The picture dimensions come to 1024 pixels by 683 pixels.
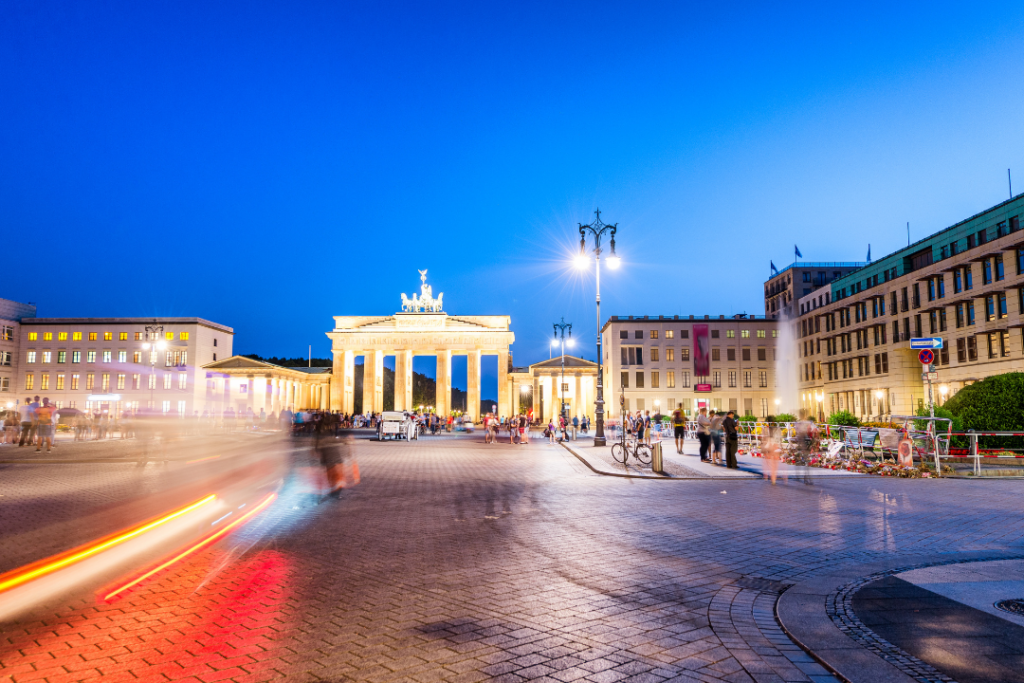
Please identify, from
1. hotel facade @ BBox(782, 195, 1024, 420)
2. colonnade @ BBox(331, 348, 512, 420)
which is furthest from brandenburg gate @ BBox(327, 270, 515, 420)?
hotel facade @ BBox(782, 195, 1024, 420)

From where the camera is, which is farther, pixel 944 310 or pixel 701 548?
pixel 944 310

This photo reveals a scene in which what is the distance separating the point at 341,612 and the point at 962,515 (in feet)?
32.9

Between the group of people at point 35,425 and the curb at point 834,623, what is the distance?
1121 inches

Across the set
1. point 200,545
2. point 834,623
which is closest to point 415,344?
point 200,545

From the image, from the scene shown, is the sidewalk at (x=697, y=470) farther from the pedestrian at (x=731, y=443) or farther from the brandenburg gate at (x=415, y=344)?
the brandenburg gate at (x=415, y=344)

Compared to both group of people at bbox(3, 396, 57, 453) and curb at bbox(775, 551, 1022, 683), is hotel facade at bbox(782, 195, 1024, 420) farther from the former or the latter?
group of people at bbox(3, 396, 57, 453)

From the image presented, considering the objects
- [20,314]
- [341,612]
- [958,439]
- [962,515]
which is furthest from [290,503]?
[20,314]

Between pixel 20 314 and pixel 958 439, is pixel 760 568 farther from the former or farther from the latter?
pixel 20 314

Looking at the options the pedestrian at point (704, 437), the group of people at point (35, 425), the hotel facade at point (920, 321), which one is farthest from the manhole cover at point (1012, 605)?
the hotel facade at point (920, 321)

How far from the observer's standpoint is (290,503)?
12.2 metres

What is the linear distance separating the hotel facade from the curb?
1309 inches

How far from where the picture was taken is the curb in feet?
13.4

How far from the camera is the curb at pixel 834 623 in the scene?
160 inches

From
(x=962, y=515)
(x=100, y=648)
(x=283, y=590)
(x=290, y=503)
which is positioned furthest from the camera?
(x=290, y=503)
